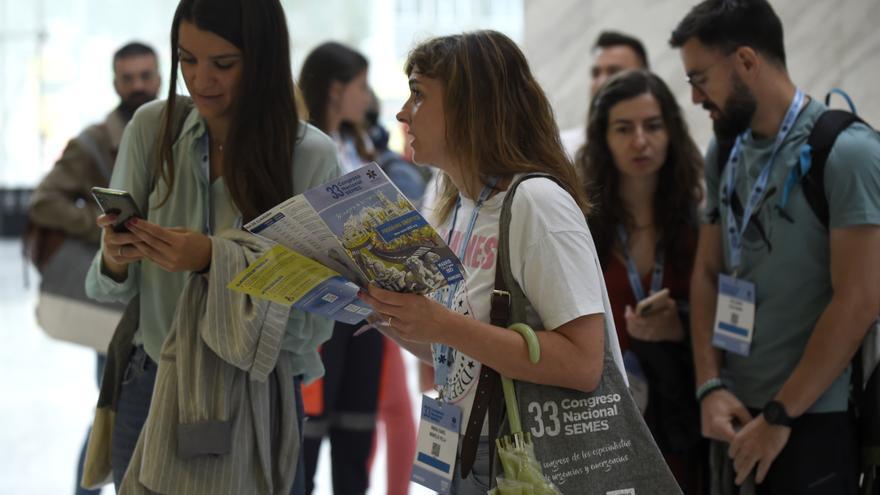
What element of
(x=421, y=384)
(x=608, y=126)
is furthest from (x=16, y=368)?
(x=608, y=126)

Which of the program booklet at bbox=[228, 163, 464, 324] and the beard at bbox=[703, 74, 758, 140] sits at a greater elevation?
the beard at bbox=[703, 74, 758, 140]

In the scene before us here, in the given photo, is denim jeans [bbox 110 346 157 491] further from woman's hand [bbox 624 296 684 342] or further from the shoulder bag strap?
woman's hand [bbox 624 296 684 342]

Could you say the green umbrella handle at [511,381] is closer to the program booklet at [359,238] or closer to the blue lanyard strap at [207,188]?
the program booklet at [359,238]

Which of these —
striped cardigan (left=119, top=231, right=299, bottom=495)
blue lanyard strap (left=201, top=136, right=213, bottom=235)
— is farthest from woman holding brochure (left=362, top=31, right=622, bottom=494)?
blue lanyard strap (left=201, top=136, right=213, bottom=235)

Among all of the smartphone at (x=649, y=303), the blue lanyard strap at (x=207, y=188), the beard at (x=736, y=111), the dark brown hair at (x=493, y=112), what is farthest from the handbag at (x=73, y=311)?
the beard at (x=736, y=111)

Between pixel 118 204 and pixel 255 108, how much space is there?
16.9 inches

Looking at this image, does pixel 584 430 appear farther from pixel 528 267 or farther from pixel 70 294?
pixel 70 294

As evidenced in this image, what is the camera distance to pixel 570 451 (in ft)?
6.08

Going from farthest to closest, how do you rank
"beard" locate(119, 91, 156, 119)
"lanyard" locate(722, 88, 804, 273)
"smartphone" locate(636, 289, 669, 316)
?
"beard" locate(119, 91, 156, 119), "smartphone" locate(636, 289, 669, 316), "lanyard" locate(722, 88, 804, 273)

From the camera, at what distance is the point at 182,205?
2.44m

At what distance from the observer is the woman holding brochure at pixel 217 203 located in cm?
224

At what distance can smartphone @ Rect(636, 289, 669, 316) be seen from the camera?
298cm

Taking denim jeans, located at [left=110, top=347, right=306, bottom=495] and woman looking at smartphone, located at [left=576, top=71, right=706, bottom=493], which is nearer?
denim jeans, located at [left=110, top=347, right=306, bottom=495]

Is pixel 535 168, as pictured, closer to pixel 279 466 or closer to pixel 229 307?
pixel 229 307
